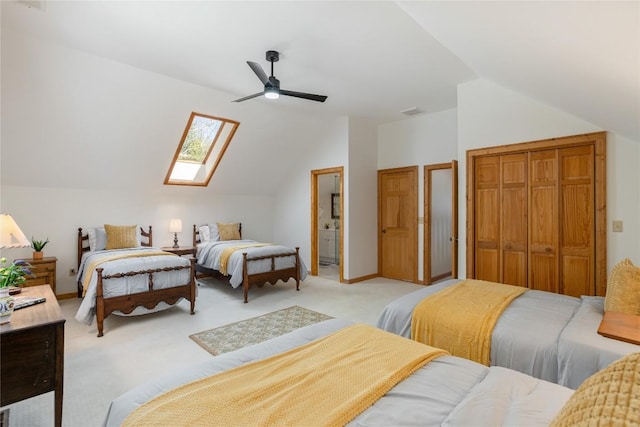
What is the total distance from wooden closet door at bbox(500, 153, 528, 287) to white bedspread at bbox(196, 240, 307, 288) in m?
2.97

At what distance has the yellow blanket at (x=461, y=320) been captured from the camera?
2070mm

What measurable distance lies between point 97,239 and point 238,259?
214 centimetres

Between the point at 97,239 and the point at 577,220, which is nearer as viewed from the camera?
the point at 577,220

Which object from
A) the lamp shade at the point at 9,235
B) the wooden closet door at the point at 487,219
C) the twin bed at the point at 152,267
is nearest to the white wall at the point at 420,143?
the wooden closet door at the point at 487,219

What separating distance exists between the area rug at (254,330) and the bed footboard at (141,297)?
0.74m

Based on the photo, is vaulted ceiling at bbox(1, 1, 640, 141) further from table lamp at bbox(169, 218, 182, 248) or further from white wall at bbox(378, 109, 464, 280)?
table lamp at bbox(169, 218, 182, 248)

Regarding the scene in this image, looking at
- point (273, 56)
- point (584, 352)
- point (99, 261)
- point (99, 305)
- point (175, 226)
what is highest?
point (273, 56)

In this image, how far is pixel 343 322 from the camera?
2.00m

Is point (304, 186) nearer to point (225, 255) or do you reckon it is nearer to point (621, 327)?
point (225, 255)

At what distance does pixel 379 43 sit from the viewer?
10.4 ft

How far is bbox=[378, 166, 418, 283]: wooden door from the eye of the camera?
5.84 m

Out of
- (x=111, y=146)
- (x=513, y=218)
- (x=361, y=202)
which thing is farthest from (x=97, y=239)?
(x=513, y=218)

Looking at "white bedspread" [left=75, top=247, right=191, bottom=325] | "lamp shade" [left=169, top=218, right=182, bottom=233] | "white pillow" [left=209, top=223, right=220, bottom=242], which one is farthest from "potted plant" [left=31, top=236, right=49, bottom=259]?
"white pillow" [left=209, top=223, right=220, bottom=242]

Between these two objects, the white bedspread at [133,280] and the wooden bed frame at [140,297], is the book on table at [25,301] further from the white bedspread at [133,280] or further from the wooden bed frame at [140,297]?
the white bedspread at [133,280]
